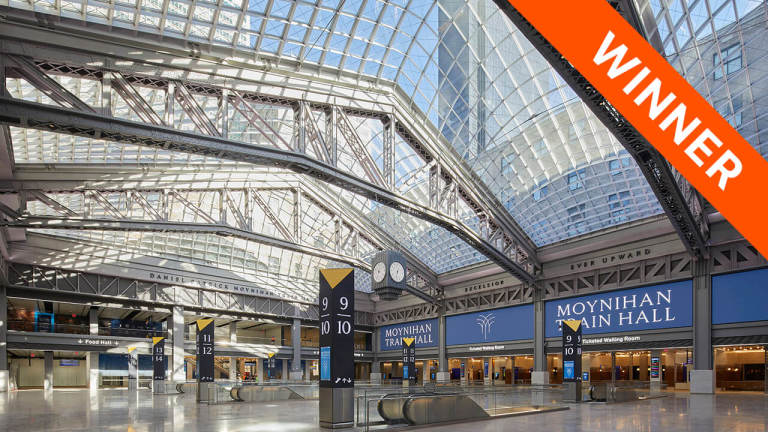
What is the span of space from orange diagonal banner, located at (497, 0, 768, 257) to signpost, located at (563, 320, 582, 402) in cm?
2971

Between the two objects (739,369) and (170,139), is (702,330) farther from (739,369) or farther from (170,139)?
(170,139)

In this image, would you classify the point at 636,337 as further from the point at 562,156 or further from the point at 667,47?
the point at 667,47

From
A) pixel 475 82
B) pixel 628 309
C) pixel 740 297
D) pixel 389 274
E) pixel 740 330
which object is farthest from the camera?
pixel 628 309

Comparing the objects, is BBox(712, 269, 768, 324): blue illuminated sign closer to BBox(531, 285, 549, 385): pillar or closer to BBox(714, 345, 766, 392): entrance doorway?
BBox(714, 345, 766, 392): entrance doorway

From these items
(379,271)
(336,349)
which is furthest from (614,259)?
(336,349)

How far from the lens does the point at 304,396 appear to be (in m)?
34.7

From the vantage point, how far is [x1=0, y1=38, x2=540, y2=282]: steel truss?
22.0 metres

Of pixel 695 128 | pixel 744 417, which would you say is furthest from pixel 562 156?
pixel 695 128

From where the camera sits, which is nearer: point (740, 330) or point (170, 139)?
point (170, 139)

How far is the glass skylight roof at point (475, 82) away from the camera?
2434 cm

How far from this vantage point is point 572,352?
102ft

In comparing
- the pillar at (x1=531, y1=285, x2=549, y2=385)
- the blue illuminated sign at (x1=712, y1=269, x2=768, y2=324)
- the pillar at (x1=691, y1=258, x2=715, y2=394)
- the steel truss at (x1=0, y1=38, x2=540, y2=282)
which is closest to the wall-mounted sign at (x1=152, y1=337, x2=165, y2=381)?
the steel truss at (x1=0, y1=38, x2=540, y2=282)

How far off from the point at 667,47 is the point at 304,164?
16.7 m

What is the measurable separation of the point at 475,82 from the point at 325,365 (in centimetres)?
2113
